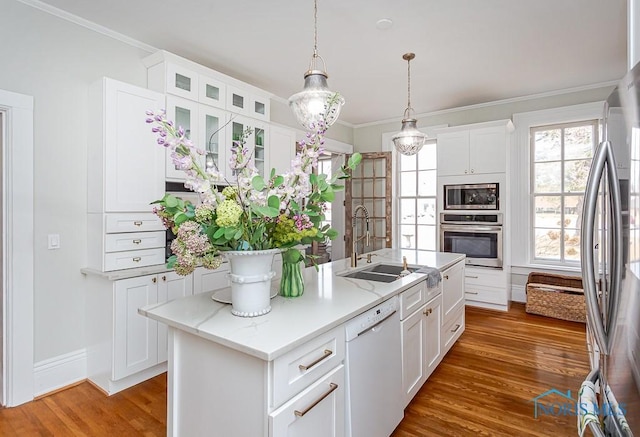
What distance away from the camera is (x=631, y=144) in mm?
824

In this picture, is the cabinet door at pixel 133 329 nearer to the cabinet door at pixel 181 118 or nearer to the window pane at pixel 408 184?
the cabinet door at pixel 181 118

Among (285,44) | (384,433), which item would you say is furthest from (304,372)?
(285,44)

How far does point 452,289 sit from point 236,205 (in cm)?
242

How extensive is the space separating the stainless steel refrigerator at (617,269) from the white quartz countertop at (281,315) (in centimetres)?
84

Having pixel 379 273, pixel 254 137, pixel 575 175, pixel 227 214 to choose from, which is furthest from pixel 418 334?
pixel 575 175

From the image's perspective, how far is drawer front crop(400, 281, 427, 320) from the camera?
2064 mm

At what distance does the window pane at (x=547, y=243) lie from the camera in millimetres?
4559

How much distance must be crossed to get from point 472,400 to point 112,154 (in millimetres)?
3151

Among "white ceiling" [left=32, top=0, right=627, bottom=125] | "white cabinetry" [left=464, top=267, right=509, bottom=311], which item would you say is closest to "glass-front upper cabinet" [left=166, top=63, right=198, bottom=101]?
"white ceiling" [left=32, top=0, right=627, bottom=125]

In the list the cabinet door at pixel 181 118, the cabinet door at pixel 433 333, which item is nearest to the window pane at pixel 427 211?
the cabinet door at pixel 433 333

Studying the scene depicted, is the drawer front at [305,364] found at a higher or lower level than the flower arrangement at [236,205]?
lower

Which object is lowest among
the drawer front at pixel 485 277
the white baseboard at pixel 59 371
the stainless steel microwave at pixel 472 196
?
the white baseboard at pixel 59 371

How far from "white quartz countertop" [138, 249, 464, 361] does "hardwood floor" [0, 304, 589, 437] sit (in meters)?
0.92

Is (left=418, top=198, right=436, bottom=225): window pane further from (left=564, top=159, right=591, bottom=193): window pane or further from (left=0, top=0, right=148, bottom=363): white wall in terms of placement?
(left=0, top=0, right=148, bottom=363): white wall
